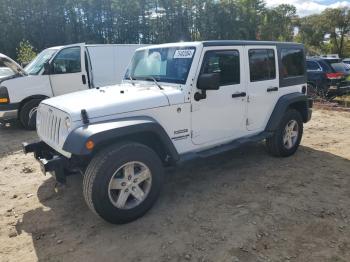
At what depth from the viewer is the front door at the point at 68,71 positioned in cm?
857

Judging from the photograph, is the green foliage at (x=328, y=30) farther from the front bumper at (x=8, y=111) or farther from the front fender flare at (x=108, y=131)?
the front fender flare at (x=108, y=131)

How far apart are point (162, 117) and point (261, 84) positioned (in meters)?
1.89

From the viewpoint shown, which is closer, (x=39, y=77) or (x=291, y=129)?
(x=291, y=129)

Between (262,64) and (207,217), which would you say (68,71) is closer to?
(262,64)

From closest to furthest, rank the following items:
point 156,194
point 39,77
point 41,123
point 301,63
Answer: point 156,194, point 41,123, point 301,63, point 39,77

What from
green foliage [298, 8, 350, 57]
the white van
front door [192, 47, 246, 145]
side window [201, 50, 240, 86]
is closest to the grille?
A: front door [192, 47, 246, 145]

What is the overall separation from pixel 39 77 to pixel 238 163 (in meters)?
5.42

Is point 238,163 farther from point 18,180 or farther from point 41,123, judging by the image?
point 18,180

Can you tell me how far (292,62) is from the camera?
5.80 metres

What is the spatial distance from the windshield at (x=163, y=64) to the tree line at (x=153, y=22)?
3186 centimetres

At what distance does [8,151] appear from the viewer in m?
6.78

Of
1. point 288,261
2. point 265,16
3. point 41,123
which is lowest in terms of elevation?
point 288,261

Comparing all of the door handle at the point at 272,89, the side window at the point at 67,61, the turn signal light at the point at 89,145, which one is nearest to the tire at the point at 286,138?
the door handle at the point at 272,89

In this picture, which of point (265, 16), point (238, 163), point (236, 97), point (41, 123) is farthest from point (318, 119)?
point (265, 16)
